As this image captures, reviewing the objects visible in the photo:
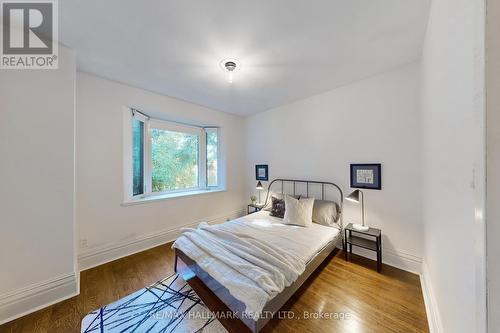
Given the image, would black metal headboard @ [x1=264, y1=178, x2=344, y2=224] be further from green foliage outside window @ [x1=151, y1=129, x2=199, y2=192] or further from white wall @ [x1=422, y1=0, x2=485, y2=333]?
green foliage outside window @ [x1=151, y1=129, x2=199, y2=192]

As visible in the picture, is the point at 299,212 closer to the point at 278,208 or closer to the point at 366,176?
the point at 278,208

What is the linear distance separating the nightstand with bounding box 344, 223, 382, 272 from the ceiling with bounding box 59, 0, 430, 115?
6.61 feet

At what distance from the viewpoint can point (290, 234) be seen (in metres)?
2.26

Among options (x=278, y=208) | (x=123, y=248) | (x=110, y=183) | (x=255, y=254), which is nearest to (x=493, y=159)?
(x=255, y=254)

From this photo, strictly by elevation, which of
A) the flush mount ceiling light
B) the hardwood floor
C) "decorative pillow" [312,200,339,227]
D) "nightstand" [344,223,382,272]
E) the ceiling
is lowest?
the hardwood floor

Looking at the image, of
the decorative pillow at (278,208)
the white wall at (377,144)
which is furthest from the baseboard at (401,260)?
the decorative pillow at (278,208)

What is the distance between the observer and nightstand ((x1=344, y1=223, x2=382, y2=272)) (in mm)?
2133

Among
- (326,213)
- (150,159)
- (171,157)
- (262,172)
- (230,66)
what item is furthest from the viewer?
(262,172)

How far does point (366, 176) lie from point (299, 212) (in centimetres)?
103

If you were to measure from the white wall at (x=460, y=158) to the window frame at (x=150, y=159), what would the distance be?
10.7 ft

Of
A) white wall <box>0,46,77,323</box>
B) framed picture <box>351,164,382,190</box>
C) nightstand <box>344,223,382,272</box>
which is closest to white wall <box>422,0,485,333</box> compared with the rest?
nightstand <box>344,223,382,272</box>

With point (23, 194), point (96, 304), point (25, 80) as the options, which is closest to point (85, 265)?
point (96, 304)

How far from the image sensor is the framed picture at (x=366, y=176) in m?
2.33

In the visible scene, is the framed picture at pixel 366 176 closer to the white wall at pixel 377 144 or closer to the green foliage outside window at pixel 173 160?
the white wall at pixel 377 144
